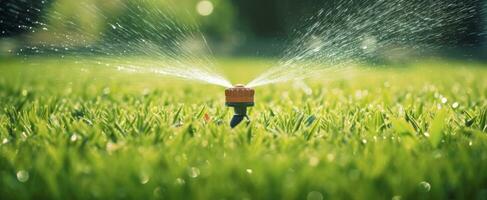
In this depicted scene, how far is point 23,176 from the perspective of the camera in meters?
1.34

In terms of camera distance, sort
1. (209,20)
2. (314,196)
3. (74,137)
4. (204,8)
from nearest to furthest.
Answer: (314,196) → (74,137) → (204,8) → (209,20)

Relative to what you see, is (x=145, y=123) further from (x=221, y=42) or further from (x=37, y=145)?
(x=221, y=42)

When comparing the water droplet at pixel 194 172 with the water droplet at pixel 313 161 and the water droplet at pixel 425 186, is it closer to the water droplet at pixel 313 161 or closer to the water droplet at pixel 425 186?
the water droplet at pixel 313 161

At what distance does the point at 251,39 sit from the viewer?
1906 cm

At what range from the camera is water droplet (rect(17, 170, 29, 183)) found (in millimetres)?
1318

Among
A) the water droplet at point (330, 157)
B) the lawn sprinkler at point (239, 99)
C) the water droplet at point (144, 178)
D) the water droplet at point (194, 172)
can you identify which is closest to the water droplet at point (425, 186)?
the water droplet at point (330, 157)

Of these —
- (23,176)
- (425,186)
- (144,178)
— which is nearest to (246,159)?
(144,178)

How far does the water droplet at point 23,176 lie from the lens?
4.32 ft

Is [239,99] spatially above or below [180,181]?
above

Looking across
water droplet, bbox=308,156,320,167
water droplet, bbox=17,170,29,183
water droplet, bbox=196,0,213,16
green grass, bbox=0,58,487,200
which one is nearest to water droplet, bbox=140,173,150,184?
green grass, bbox=0,58,487,200

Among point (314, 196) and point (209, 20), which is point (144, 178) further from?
point (209, 20)

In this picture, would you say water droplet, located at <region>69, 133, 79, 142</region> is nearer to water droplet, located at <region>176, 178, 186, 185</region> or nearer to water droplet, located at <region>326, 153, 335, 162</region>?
water droplet, located at <region>176, 178, 186, 185</region>

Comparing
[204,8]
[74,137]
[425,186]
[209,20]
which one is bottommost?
[425,186]

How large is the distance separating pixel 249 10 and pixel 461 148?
17.4m
